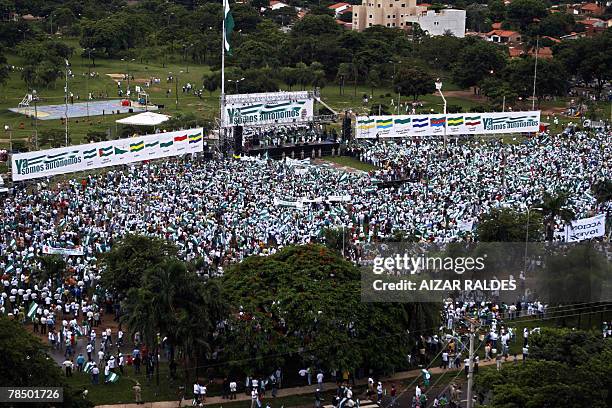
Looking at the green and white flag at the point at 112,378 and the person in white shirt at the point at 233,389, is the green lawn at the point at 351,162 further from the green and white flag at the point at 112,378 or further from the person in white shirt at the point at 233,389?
the green and white flag at the point at 112,378

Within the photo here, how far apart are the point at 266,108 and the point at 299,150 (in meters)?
3.78

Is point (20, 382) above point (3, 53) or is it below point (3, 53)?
below

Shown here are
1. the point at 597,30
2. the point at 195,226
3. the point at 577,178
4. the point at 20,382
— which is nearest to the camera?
the point at 20,382

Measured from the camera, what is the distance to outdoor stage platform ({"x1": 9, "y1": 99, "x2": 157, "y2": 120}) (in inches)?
3423

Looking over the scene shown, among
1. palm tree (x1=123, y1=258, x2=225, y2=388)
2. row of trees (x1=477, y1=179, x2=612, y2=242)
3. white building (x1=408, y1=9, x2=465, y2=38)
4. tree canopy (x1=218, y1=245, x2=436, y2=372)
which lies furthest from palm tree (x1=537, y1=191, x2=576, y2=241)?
white building (x1=408, y1=9, x2=465, y2=38)

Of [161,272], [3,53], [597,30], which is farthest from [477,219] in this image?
[597,30]

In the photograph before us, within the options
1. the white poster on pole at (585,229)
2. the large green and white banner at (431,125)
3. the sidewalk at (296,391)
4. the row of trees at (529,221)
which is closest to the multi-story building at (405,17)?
the large green and white banner at (431,125)

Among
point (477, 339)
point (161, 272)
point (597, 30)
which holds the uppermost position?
point (597, 30)

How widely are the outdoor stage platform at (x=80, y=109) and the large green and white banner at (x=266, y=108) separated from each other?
19.3 m

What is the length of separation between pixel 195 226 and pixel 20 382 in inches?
841

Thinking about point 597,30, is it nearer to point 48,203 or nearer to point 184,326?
point 48,203

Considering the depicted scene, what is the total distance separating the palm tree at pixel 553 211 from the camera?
2030 inches

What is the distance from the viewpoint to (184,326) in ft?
116

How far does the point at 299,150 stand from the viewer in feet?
238
